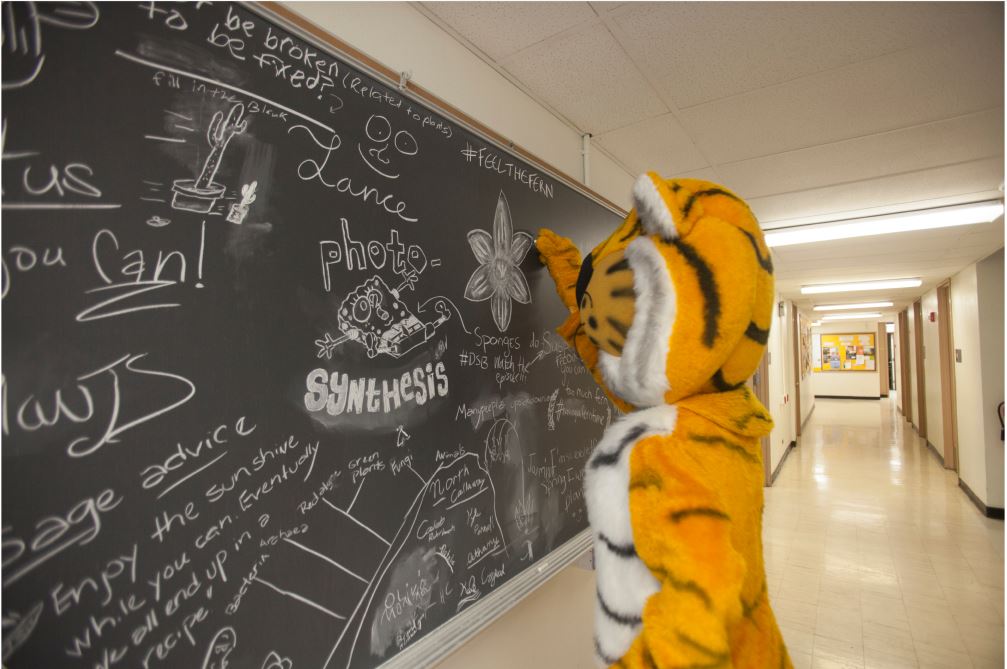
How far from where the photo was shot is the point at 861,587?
11.2ft

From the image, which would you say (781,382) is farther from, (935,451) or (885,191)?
(885,191)

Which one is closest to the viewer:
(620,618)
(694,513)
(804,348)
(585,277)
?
(694,513)

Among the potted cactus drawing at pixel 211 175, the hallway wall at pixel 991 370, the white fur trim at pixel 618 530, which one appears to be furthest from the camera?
the hallway wall at pixel 991 370

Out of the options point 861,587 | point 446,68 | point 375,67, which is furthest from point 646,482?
point 861,587

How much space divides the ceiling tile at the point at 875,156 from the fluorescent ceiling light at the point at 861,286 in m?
4.65

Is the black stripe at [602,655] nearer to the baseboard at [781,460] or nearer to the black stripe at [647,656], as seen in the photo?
the black stripe at [647,656]

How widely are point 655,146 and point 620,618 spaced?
199cm

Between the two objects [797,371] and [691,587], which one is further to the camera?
[797,371]

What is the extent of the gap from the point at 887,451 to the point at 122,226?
32.3 feet

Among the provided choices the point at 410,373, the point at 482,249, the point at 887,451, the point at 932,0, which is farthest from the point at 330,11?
the point at 887,451

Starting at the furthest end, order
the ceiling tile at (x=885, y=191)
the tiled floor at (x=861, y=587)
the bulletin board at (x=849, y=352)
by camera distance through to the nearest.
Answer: the bulletin board at (x=849, y=352) < the ceiling tile at (x=885, y=191) < the tiled floor at (x=861, y=587)

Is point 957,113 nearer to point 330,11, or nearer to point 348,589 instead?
point 330,11

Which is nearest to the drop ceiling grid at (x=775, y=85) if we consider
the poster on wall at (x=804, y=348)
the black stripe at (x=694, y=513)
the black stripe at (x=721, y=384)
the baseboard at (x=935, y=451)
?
the black stripe at (x=721, y=384)

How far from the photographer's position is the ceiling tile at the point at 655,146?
2.02 m
